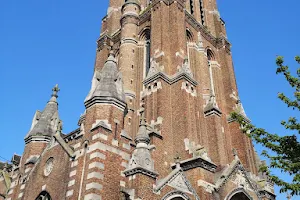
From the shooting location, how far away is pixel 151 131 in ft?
68.1

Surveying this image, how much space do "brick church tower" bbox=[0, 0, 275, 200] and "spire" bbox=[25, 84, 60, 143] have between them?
8cm

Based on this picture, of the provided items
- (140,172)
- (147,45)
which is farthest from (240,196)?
(147,45)

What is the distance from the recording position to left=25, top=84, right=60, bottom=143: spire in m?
24.6

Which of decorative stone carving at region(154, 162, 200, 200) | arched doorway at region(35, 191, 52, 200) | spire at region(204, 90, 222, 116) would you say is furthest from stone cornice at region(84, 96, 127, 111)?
spire at region(204, 90, 222, 116)

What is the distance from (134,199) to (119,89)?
753 cm

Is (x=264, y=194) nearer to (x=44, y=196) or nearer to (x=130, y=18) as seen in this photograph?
(x=44, y=196)

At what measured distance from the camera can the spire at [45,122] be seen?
2458cm

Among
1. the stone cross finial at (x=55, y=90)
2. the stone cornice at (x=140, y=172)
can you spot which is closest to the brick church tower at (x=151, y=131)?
the stone cornice at (x=140, y=172)

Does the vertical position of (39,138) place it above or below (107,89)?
below

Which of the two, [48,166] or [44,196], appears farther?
[48,166]

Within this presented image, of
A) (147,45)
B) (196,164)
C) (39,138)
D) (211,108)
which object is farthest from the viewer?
(147,45)

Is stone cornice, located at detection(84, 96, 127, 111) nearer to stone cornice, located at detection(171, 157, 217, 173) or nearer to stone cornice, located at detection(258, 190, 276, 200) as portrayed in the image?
stone cornice, located at detection(171, 157, 217, 173)

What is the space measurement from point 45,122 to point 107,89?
7.29 meters

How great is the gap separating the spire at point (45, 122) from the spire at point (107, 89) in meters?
5.88
